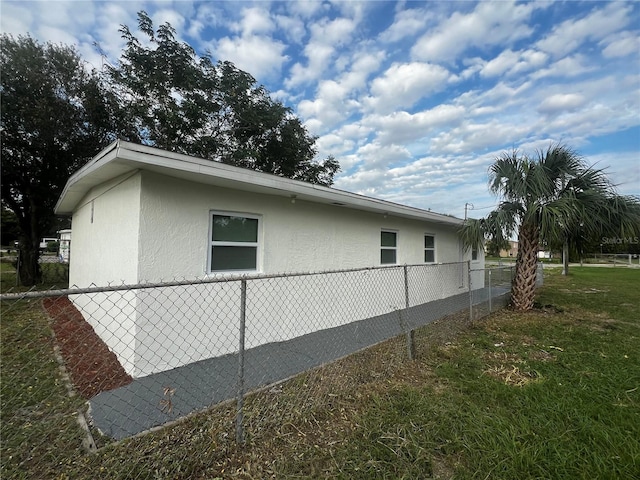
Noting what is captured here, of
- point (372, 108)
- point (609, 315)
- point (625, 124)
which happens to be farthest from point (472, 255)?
point (372, 108)

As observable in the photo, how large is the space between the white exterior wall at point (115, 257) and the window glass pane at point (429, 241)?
8214mm

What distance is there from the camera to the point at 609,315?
734 centimetres

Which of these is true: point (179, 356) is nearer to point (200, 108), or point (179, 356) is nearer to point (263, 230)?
point (263, 230)

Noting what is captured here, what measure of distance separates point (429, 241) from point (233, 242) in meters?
7.21

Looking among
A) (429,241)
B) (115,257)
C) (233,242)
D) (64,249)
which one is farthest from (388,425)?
(64,249)

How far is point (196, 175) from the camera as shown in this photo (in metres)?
3.89

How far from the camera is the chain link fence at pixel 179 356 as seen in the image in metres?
2.45

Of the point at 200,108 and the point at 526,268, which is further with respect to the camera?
the point at 200,108

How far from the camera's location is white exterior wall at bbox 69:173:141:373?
150 inches

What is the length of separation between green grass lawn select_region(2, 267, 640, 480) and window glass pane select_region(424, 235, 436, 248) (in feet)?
17.7

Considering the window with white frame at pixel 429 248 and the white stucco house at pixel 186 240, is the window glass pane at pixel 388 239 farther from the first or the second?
the window with white frame at pixel 429 248

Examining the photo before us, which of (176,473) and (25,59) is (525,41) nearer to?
(176,473)

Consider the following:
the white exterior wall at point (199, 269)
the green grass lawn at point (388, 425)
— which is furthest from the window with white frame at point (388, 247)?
the green grass lawn at point (388, 425)

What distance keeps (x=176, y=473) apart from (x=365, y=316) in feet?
17.2
